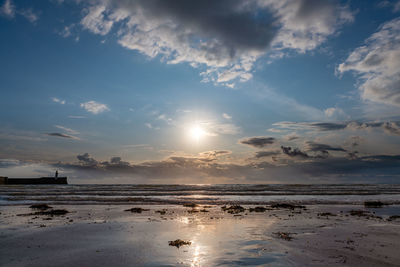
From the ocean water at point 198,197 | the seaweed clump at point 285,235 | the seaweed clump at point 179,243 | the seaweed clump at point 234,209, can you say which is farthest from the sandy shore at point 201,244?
the ocean water at point 198,197

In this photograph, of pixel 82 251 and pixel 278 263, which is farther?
pixel 82 251

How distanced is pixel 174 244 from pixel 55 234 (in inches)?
305

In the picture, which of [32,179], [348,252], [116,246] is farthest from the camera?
[32,179]

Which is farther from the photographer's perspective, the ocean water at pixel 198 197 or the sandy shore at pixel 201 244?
the ocean water at pixel 198 197

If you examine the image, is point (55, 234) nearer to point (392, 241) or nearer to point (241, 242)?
point (241, 242)

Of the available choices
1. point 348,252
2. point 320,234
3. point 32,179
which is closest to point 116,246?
point 348,252

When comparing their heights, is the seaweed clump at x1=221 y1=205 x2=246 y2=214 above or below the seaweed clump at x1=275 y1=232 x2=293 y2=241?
below

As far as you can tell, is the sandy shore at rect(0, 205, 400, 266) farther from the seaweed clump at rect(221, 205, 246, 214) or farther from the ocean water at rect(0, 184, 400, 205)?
the ocean water at rect(0, 184, 400, 205)

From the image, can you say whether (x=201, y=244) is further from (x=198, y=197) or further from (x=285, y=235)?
(x=198, y=197)

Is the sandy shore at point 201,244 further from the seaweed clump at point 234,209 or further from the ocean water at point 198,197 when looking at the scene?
the ocean water at point 198,197

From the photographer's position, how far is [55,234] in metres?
14.9

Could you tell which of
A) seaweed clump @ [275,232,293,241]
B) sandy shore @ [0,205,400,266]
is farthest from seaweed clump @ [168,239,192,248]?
seaweed clump @ [275,232,293,241]

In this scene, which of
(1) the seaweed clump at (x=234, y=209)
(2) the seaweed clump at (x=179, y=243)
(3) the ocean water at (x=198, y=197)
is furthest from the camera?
(3) the ocean water at (x=198, y=197)

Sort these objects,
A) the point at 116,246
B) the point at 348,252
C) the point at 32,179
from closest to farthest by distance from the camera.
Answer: the point at 348,252 < the point at 116,246 < the point at 32,179
